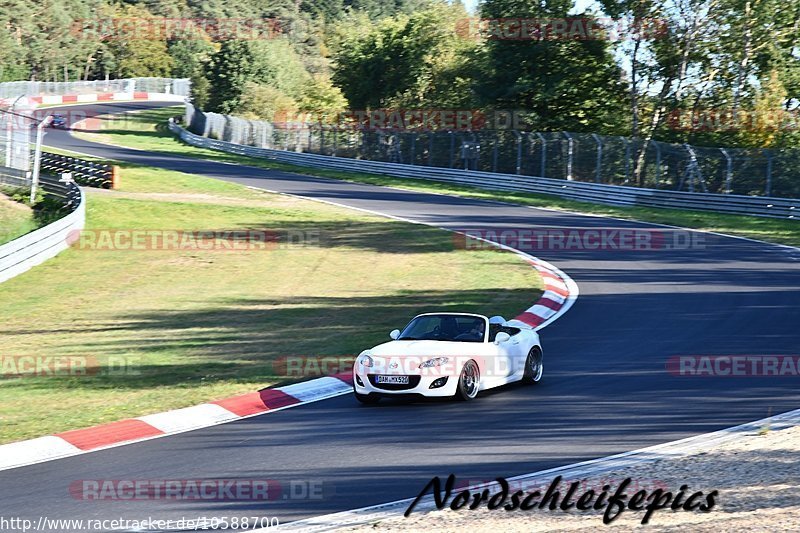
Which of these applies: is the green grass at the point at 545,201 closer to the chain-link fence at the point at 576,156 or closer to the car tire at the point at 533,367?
the chain-link fence at the point at 576,156

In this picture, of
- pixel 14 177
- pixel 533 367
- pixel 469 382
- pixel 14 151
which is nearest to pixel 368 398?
pixel 469 382

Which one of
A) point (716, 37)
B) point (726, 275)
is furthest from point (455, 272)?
point (716, 37)

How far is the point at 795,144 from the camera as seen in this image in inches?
1602

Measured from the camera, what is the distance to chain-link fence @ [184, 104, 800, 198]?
33969mm

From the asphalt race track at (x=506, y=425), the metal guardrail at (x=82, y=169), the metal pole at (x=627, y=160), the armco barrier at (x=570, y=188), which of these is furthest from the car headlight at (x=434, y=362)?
the metal guardrail at (x=82, y=169)

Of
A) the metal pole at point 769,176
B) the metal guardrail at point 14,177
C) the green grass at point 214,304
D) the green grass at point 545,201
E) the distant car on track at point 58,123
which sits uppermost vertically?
the distant car on track at point 58,123

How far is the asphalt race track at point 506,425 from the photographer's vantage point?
8609 mm

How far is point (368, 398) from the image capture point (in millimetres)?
12023

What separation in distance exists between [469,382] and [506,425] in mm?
1511

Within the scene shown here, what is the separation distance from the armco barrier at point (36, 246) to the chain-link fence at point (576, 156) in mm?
19483

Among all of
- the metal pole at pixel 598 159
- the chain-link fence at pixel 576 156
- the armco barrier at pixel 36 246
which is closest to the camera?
the armco barrier at pixel 36 246

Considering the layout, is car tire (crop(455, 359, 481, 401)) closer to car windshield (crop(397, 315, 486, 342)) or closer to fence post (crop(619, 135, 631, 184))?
car windshield (crop(397, 315, 486, 342))

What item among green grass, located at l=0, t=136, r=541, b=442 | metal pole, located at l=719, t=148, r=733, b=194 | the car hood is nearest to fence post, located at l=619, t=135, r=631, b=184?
metal pole, located at l=719, t=148, r=733, b=194

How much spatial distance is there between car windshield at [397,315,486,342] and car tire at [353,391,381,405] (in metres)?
1.16
